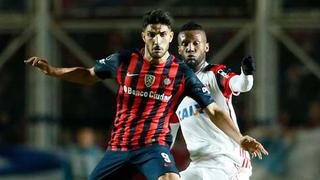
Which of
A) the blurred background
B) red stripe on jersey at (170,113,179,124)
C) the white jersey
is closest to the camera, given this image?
the white jersey

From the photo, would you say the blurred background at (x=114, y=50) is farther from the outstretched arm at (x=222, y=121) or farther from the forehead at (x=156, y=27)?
the forehead at (x=156, y=27)

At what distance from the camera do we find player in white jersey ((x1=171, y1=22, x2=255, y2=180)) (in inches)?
344

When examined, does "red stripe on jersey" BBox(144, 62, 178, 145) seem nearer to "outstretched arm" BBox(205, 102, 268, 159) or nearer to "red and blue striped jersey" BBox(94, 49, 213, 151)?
"red and blue striped jersey" BBox(94, 49, 213, 151)

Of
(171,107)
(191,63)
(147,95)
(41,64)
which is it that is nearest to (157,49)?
(147,95)

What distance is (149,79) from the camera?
27.5ft

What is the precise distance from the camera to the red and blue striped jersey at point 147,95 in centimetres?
835

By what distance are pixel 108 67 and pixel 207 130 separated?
36.7 inches

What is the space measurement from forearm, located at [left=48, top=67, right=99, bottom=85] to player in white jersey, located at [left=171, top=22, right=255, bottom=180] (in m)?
0.76

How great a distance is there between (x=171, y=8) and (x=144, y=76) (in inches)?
271

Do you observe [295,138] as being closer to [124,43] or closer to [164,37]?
[124,43]

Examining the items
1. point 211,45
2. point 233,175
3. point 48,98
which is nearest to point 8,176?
point 48,98

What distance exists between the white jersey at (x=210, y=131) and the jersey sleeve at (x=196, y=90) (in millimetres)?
290

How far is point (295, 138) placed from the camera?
46.7ft

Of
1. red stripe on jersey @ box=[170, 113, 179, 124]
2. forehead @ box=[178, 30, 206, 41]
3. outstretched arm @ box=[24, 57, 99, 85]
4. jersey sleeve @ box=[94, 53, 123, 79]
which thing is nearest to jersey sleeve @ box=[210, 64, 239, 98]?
forehead @ box=[178, 30, 206, 41]
